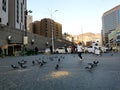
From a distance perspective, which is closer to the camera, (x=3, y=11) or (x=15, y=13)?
(x=3, y=11)

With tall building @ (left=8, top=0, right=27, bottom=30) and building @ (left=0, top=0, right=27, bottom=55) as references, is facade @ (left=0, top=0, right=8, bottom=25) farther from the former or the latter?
tall building @ (left=8, top=0, right=27, bottom=30)

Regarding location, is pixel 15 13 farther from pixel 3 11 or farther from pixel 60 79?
pixel 60 79

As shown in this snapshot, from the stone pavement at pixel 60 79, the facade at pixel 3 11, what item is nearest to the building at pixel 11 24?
the facade at pixel 3 11

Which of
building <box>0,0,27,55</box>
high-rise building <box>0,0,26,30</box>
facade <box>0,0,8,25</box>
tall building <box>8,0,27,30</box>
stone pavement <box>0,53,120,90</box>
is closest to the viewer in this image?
stone pavement <box>0,53,120,90</box>

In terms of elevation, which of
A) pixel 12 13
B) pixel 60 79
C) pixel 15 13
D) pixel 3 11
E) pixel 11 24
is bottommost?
pixel 60 79

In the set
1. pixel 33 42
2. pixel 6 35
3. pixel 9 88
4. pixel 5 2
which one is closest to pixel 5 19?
pixel 5 2

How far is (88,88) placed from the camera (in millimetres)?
9008

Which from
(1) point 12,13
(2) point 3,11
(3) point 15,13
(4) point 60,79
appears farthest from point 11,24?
(4) point 60,79

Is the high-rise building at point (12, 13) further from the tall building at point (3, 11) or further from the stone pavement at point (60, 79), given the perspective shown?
the stone pavement at point (60, 79)

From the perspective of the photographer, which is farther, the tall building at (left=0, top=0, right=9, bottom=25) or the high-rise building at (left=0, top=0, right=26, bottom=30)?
the high-rise building at (left=0, top=0, right=26, bottom=30)

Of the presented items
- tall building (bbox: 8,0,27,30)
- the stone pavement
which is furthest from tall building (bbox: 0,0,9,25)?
the stone pavement

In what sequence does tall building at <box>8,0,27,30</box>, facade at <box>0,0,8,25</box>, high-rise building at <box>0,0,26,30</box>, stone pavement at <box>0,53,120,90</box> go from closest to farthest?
stone pavement at <box>0,53,120,90</box>
facade at <box>0,0,8,25</box>
high-rise building at <box>0,0,26,30</box>
tall building at <box>8,0,27,30</box>

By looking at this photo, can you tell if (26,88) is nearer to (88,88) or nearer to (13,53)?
(88,88)

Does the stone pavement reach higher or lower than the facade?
lower
